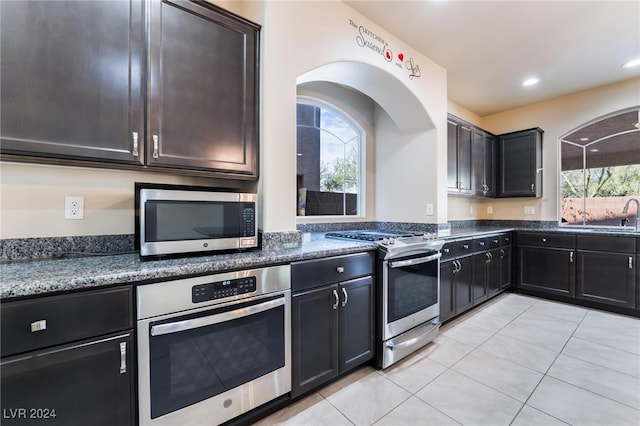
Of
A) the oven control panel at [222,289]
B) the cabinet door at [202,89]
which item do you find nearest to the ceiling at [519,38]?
the cabinet door at [202,89]

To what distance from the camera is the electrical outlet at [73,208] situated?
1.52 m

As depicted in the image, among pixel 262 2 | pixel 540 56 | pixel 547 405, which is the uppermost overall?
pixel 540 56

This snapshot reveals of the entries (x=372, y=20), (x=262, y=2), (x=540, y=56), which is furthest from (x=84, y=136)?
(x=540, y=56)

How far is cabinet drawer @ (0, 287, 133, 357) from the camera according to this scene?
0.93m

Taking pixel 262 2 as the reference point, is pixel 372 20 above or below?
above

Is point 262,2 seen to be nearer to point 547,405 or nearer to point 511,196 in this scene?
point 547,405

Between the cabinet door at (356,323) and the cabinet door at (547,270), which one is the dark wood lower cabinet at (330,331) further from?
the cabinet door at (547,270)

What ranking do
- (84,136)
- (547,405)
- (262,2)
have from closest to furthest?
(84,136), (547,405), (262,2)

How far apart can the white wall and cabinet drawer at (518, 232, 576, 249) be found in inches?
25.7

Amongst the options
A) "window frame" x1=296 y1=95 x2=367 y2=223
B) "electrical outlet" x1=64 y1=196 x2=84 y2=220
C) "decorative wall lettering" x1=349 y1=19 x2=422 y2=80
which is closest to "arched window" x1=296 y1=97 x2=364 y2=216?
"window frame" x1=296 y1=95 x2=367 y2=223

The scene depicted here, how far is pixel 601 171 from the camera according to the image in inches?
149

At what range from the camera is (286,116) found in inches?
75.6

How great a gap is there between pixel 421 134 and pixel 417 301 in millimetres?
1841

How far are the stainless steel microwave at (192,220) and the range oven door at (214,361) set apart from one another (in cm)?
36
